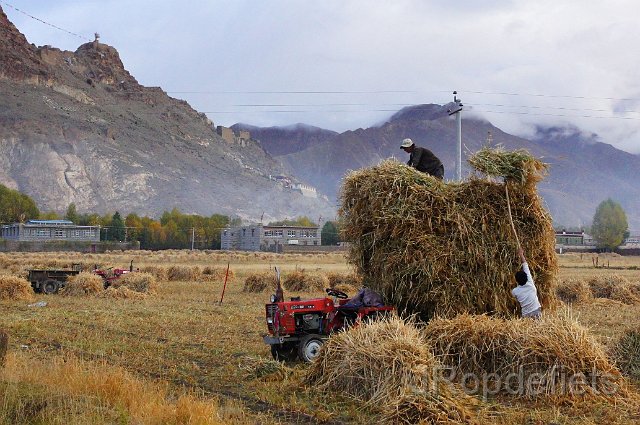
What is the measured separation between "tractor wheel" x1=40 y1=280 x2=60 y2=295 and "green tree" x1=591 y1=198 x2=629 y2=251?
15164 cm

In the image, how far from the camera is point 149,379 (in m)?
11.2

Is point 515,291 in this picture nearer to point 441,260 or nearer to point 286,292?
point 441,260

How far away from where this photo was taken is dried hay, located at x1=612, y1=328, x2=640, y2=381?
1169 cm

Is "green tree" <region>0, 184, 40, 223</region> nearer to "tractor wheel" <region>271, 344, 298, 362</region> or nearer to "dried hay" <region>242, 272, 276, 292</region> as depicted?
"dried hay" <region>242, 272, 276, 292</region>

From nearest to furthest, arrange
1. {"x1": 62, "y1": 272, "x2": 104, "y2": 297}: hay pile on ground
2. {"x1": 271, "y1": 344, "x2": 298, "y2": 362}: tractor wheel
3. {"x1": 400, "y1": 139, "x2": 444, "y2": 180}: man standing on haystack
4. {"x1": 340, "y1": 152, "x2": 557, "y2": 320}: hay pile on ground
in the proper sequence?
{"x1": 340, "y1": 152, "x2": 557, "y2": 320}: hay pile on ground
{"x1": 271, "y1": 344, "x2": 298, "y2": 362}: tractor wheel
{"x1": 400, "y1": 139, "x2": 444, "y2": 180}: man standing on haystack
{"x1": 62, "y1": 272, "x2": 104, "y2": 297}: hay pile on ground

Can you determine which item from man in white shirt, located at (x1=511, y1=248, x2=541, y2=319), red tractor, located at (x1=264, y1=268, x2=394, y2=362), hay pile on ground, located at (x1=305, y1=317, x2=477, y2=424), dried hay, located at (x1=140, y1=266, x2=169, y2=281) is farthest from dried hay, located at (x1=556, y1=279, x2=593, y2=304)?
dried hay, located at (x1=140, y1=266, x2=169, y2=281)

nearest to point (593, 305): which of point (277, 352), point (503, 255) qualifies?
point (503, 255)

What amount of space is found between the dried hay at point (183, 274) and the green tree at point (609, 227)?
13989 centimetres

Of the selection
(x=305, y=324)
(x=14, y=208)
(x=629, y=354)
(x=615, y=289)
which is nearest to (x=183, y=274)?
(x=615, y=289)

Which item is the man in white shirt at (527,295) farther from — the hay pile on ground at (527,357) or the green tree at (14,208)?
the green tree at (14,208)

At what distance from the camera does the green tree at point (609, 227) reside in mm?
170375

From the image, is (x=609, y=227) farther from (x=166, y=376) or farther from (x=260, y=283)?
(x=166, y=376)

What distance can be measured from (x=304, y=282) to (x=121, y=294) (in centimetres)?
870

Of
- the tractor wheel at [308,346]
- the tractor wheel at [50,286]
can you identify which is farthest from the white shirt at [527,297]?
the tractor wheel at [50,286]
